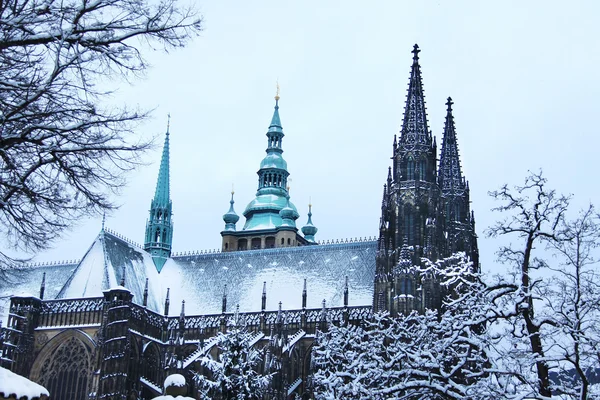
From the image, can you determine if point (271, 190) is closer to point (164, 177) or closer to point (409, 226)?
point (164, 177)

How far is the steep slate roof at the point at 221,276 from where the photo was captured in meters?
55.4

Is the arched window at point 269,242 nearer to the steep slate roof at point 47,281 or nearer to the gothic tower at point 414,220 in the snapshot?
the steep slate roof at point 47,281

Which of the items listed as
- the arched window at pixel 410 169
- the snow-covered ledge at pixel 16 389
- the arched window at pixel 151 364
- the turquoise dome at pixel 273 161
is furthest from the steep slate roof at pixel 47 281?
the snow-covered ledge at pixel 16 389

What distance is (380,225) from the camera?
52844 mm

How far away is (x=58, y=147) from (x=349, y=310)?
40731 millimetres

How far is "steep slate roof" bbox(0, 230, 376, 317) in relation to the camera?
55.4 m

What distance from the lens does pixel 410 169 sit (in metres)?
54.3

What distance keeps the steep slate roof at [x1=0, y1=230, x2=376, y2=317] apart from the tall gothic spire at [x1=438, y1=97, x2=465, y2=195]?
23.6 ft

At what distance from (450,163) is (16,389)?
54192 mm

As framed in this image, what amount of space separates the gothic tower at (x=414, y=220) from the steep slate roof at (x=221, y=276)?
414 centimetres

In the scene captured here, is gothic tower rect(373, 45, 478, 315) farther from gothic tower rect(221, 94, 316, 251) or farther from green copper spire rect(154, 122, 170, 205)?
green copper spire rect(154, 122, 170, 205)

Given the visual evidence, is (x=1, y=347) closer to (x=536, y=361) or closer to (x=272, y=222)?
(x=272, y=222)

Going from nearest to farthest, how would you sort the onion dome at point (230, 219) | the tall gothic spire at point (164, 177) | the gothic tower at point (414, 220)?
1. the gothic tower at point (414, 220)
2. the tall gothic spire at point (164, 177)
3. the onion dome at point (230, 219)

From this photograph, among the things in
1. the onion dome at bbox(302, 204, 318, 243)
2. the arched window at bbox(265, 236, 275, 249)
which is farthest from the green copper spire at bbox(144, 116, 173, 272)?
the onion dome at bbox(302, 204, 318, 243)
